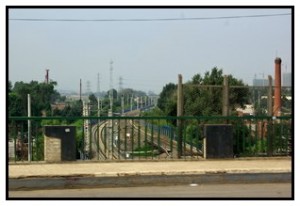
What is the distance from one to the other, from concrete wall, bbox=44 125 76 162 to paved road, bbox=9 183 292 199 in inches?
64.0

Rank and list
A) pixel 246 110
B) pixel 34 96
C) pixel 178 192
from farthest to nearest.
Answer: pixel 34 96 < pixel 246 110 < pixel 178 192

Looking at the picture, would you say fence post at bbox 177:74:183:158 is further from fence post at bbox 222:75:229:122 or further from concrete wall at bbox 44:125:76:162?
concrete wall at bbox 44:125:76:162

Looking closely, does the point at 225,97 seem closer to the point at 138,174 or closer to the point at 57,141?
the point at 138,174

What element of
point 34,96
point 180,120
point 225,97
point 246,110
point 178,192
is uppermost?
point 34,96

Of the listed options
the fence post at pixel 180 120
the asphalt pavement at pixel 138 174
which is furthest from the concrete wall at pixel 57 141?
the fence post at pixel 180 120

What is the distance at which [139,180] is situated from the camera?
788 centimetres

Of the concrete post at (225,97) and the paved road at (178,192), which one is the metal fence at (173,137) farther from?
the paved road at (178,192)

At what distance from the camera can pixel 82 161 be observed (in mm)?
9219

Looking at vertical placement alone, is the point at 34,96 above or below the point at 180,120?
above

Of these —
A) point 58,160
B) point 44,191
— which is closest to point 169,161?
point 58,160

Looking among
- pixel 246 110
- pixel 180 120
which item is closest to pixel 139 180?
pixel 180 120

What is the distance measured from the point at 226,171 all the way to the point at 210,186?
528 millimetres

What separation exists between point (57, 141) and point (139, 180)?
2137 mm

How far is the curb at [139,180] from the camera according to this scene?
7672 mm
